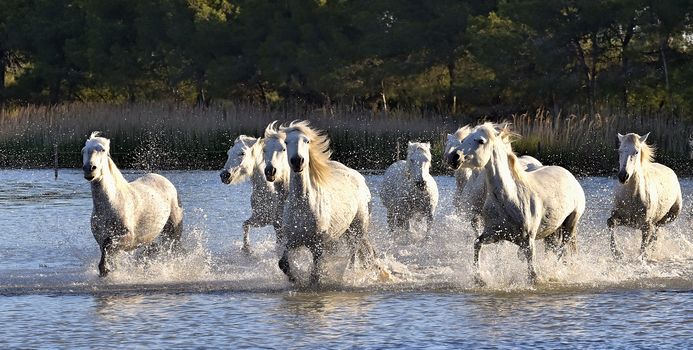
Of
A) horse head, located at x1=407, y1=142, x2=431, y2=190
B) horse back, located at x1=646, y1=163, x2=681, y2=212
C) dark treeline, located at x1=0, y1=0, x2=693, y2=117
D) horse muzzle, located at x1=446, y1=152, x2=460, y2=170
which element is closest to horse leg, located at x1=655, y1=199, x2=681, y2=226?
horse back, located at x1=646, y1=163, x2=681, y2=212

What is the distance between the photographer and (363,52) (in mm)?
50312

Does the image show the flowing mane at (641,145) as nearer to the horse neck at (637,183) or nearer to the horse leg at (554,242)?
the horse neck at (637,183)

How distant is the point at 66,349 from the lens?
32.7ft

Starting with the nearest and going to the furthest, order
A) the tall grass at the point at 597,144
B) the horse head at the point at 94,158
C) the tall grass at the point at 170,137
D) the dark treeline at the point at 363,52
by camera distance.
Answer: the horse head at the point at 94,158 → the tall grass at the point at 597,144 → the tall grass at the point at 170,137 → the dark treeline at the point at 363,52

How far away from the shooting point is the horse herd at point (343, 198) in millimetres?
12453

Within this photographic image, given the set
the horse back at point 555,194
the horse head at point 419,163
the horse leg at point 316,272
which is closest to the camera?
the horse leg at point 316,272

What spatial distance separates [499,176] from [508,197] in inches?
8.7

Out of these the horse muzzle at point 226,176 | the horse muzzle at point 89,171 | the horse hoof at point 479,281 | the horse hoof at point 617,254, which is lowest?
the horse hoof at point 479,281

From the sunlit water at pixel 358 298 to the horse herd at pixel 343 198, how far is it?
352 millimetres

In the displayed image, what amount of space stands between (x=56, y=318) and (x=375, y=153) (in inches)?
919

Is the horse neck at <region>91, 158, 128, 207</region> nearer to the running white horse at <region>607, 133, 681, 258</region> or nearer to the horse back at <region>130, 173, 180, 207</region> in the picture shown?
the horse back at <region>130, 173, 180, 207</region>

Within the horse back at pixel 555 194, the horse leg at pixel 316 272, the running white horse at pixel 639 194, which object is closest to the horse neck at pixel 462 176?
the running white horse at pixel 639 194

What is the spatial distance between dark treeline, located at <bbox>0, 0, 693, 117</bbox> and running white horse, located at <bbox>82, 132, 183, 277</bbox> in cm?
2348

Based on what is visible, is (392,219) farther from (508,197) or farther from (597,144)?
(597,144)
